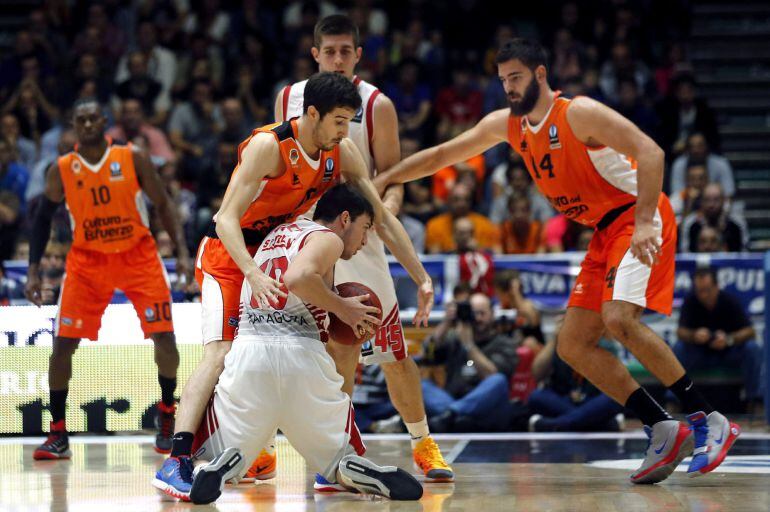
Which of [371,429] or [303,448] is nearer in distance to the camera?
[303,448]

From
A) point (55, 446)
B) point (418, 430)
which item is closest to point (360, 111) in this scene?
point (418, 430)

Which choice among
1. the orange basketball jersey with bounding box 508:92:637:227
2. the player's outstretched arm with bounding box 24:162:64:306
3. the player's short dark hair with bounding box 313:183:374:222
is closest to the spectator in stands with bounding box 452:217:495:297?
the player's outstretched arm with bounding box 24:162:64:306

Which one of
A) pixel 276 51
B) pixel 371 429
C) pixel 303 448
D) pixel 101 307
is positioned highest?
pixel 276 51

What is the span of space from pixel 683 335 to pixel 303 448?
16.6 feet

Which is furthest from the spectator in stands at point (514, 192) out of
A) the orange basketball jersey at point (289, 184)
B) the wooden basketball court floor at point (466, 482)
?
the orange basketball jersey at point (289, 184)

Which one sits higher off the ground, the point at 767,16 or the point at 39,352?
the point at 767,16

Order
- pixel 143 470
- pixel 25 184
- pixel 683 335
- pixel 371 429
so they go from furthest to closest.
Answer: pixel 25 184, pixel 683 335, pixel 371 429, pixel 143 470

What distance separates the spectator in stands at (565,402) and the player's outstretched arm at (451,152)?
9.27 feet

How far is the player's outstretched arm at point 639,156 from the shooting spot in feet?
18.0

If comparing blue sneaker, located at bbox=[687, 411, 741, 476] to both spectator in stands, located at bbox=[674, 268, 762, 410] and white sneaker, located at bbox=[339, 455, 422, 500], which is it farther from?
spectator in stands, located at bbox=[674, 268, 762, 410]

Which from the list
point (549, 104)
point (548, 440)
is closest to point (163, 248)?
point (548, 440)

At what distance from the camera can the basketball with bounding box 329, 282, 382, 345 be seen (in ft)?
17.0

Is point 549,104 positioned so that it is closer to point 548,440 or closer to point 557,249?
point 548,440

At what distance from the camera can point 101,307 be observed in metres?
7.29
